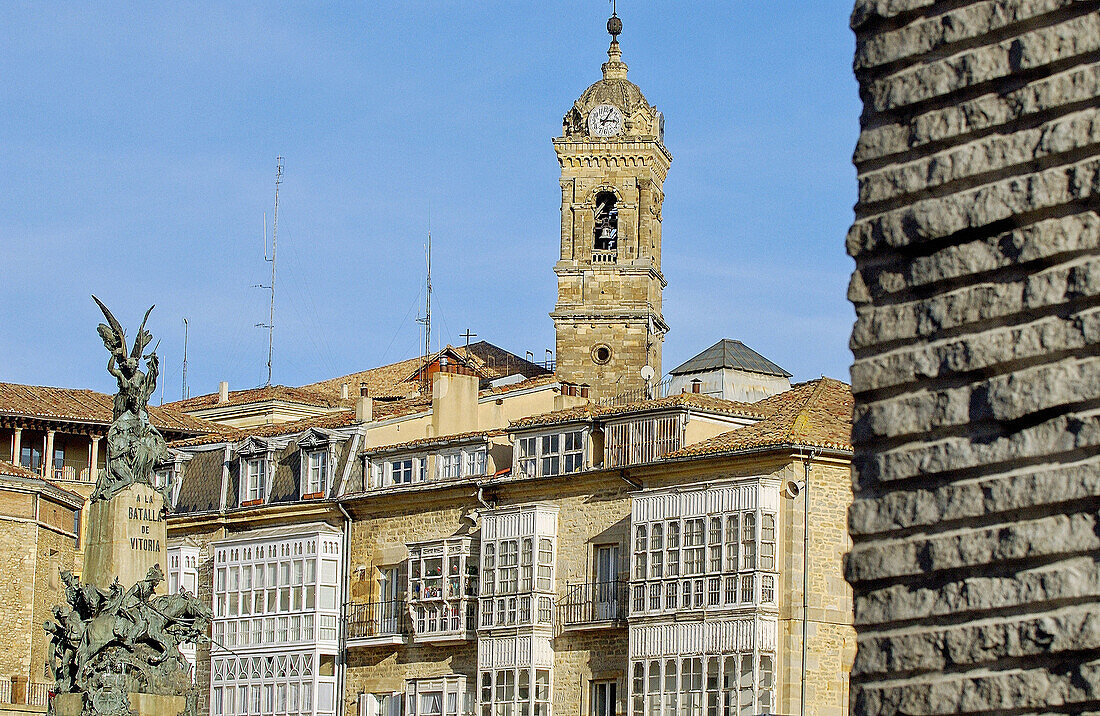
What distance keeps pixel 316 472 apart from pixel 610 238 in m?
31.5

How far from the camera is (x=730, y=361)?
6406cm

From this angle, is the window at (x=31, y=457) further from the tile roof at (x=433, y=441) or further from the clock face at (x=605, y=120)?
the clock face at (x=605, y=120)

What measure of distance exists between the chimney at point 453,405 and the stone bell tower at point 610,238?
22727 mm

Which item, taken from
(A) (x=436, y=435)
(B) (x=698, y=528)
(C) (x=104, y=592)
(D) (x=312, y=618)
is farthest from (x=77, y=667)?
(A) (x=436, y=435)

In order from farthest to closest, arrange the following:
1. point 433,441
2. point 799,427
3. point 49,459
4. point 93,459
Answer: point 93,459
point 49,459
point 433,441
point 799,427

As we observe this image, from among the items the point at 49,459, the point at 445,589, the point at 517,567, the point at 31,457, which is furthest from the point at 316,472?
the point at 31,457

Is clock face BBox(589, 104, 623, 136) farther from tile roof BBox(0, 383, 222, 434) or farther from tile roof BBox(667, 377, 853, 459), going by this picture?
tile roof BBox(667, 377, 853, 459)

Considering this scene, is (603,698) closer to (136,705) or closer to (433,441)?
(433,441)

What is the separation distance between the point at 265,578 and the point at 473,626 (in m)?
6.14

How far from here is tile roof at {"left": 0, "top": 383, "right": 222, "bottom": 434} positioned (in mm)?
60594

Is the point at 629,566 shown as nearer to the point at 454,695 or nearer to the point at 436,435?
the point at 454,695

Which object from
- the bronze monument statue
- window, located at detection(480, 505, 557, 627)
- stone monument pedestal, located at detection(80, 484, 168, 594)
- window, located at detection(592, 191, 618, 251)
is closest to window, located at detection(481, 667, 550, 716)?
window, located at detection(480, 505, 557, 627)

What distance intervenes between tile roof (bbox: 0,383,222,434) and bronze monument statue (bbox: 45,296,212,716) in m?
31.4

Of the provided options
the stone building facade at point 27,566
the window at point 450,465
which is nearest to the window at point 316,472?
the window at point 450,465
